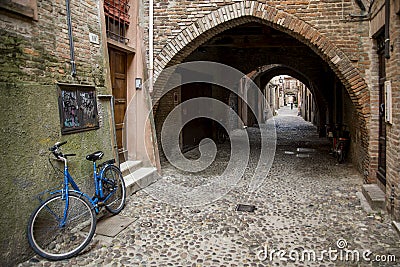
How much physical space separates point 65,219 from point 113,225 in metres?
0.79

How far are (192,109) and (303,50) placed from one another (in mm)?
4703

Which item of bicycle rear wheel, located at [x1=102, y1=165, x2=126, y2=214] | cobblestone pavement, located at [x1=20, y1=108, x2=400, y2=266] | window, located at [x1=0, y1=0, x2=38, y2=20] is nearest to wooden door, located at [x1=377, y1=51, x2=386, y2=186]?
cobblestone pavement, located at [x1=20, y1=108, x2=400, y2=266]

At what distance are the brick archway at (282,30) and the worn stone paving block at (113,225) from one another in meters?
3.35

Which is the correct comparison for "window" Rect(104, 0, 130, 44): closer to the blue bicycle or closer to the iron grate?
the blue bicycle

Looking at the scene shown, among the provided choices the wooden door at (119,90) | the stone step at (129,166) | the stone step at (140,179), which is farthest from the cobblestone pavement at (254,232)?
the wooden door at (119,90)

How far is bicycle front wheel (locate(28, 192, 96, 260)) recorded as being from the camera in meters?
3.34

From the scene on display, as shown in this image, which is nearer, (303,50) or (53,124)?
(53,124)

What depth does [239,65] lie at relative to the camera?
42.4 feet

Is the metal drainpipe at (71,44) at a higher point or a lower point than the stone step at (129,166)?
higher

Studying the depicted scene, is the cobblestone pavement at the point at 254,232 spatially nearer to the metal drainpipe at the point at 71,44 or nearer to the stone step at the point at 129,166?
the stone step at the point at 129,166

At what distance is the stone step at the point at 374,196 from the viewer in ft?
15.3

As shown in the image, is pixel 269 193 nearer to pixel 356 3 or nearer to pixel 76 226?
pixel 76 226

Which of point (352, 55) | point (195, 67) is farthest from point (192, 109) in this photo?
point (352, 55)

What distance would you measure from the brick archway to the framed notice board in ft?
8.32
